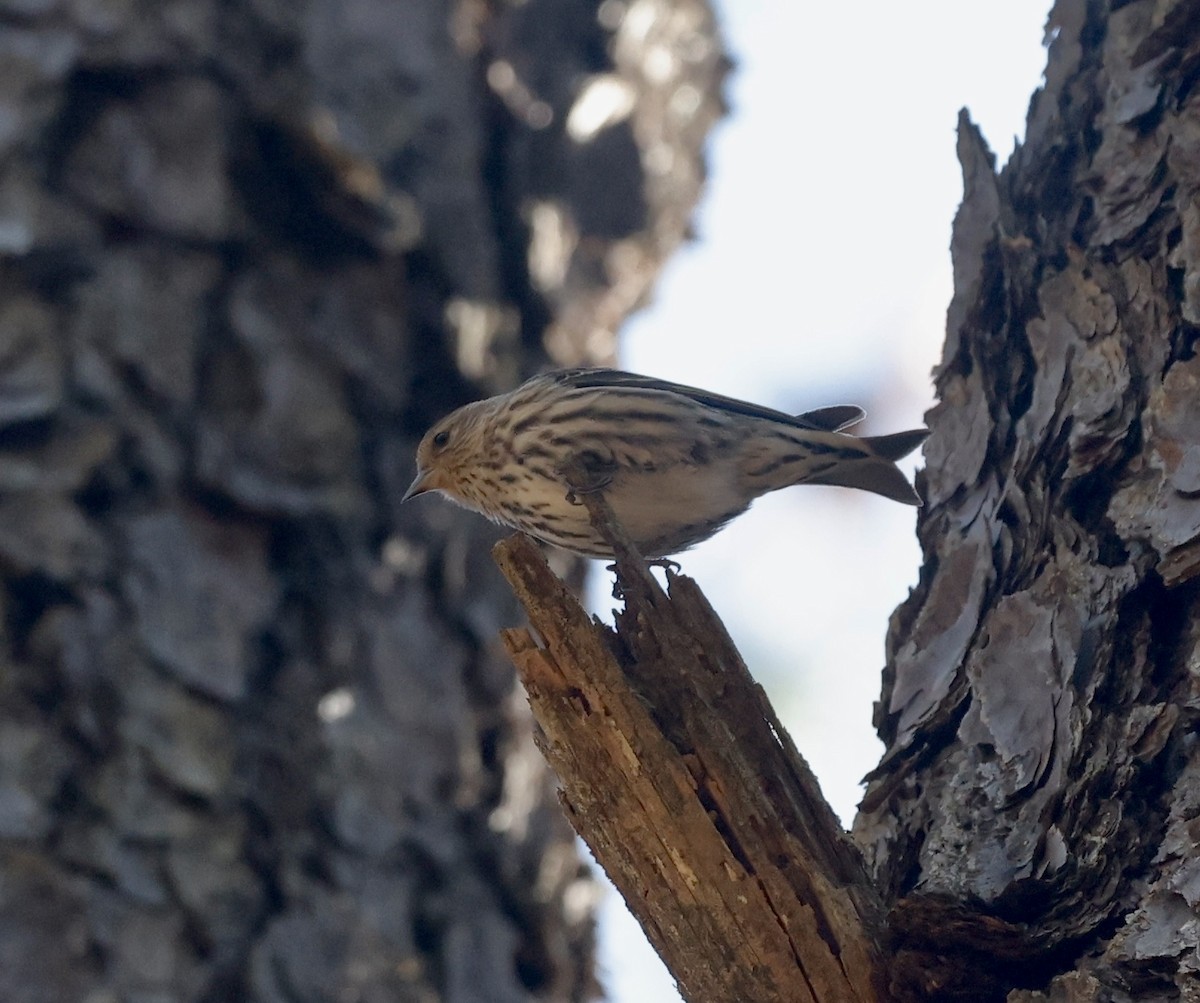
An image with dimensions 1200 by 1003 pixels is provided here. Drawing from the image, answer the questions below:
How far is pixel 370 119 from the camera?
5215 millimetres

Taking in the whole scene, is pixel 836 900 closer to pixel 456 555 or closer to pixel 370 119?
pixel 456 555

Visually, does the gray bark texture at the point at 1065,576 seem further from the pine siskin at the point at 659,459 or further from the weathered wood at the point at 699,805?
the pine siskin at the point at 659,459

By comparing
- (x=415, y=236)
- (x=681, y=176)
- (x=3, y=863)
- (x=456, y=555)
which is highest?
(x=681, y=176)

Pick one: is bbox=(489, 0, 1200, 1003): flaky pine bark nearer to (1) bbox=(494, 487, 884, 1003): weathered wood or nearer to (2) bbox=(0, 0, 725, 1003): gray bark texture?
(1) bbox=(494, 487, 884, 1003): weathered wood

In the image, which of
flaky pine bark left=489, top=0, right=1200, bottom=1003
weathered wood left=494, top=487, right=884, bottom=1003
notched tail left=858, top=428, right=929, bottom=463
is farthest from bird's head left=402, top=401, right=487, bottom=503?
weathered wood left=494, top=487, right=884, bottom=1003

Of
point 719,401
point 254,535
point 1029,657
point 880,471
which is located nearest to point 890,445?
point 880,471

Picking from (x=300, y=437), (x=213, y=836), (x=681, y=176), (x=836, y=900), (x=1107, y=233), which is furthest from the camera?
(x=681, y=176)

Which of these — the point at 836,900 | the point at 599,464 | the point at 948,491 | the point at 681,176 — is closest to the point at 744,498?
the point at 599,464

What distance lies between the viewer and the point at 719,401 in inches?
171

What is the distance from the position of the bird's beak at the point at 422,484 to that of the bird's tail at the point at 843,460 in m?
1.01

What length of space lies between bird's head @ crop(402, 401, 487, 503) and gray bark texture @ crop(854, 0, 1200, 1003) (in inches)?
64.2

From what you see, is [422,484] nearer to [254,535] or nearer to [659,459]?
[254,535]

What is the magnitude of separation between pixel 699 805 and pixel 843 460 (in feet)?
6.44

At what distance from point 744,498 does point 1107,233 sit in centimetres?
142
